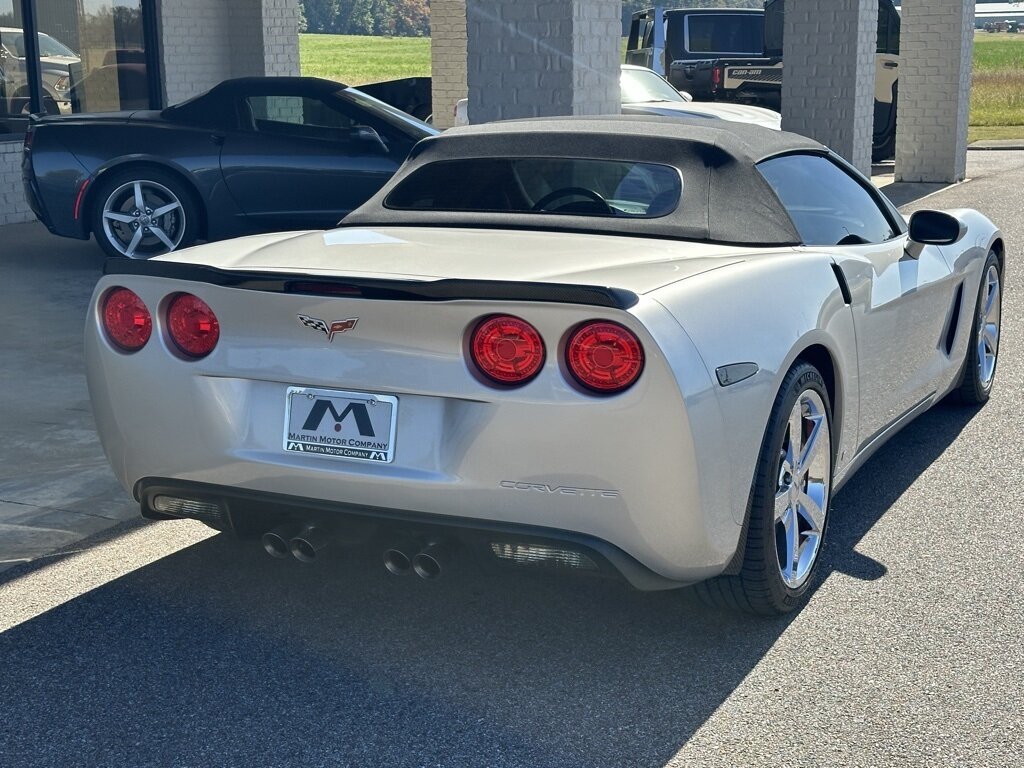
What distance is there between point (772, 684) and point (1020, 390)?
3790 mm

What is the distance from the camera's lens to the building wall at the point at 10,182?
45.1 feet

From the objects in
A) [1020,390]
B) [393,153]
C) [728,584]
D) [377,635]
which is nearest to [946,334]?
[1020,390]

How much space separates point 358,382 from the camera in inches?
141

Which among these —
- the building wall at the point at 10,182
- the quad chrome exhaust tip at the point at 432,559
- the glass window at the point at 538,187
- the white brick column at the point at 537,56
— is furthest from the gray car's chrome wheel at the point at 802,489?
the building wall at the point at 10,182

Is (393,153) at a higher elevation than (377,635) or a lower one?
higher

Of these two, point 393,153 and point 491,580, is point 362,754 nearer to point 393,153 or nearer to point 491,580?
point 491,580

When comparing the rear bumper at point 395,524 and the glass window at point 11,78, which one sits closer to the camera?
the rear bumper at point 395,524

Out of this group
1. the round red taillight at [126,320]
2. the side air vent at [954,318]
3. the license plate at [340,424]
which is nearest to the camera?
the license plate at [340,424]

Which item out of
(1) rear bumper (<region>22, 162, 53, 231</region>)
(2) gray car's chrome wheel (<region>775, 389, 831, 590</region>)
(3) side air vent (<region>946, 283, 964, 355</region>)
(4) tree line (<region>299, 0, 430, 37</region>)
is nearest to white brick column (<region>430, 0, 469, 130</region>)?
(1) rear bumper (<region>22, 162, 53, 231</region>)

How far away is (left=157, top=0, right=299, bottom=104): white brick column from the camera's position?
1636 cm

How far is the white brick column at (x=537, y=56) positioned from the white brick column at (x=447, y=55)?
1326 centimetres

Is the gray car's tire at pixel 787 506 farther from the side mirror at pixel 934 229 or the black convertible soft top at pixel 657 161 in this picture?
the side mirror at pixel 934 229

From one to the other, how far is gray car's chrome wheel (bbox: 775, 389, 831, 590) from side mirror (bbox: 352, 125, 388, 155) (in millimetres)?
7075

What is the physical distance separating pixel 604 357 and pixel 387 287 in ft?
1.89
